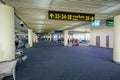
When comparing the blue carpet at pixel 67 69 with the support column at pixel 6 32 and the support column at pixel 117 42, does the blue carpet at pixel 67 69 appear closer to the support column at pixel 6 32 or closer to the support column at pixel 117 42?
the support column at pixel 117 42

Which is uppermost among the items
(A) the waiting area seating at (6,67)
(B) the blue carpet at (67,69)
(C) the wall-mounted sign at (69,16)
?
(C) the wall-mounted sign at (69,16)

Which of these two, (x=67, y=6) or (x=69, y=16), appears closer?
(x=67, y=6)

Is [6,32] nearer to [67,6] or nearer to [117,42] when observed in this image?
[67,6]

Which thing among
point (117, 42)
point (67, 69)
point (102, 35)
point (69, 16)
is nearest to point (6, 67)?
point (67, 69)

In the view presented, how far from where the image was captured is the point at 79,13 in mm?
6867

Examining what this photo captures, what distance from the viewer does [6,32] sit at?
547 centimetres

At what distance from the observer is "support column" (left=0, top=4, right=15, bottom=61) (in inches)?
212

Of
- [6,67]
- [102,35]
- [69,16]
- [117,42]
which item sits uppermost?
[69,16]

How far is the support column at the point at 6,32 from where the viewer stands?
5.38 metres

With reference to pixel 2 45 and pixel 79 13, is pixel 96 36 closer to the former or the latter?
pixel 79 13

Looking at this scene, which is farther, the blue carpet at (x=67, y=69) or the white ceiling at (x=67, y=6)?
the white ceiling at (x=67, y=6)

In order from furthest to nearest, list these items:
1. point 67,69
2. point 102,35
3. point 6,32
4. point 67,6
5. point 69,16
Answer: point 102,35 → point 69,16 → point 67,69 → point 67,6 → point 6,32

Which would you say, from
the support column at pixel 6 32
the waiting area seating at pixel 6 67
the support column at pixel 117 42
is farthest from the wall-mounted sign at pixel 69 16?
the waiting area seating at pixel 6 67

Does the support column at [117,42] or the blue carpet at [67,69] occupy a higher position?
the support column at [117,42]
